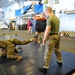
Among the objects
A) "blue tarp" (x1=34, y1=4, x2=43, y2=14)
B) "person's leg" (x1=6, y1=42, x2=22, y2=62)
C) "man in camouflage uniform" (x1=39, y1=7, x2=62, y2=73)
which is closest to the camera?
"man in camouflage uniform" (x1=39, y1=7, x2=62, y2=73)

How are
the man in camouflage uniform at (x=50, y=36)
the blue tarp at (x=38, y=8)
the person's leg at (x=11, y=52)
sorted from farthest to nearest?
the blue tarp at (x=38, y=8), the person's leg at (x=11, y=52), the man in camouflage uniform at (x=50, y=36)

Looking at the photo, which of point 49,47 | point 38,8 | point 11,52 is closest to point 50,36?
point 49,47

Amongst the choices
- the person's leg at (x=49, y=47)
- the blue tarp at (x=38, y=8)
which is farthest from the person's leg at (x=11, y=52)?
the blue tarp at (x=38, y=8)

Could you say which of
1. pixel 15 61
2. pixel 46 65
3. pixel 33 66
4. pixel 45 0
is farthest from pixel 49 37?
pixel 45 0

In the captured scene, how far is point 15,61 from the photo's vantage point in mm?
3871

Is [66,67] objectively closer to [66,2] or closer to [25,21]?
[66,2]

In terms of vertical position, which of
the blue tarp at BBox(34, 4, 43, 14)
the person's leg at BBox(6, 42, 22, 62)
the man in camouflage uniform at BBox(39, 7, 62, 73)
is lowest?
the person's leg at BBox(6, 42, 22, 62)

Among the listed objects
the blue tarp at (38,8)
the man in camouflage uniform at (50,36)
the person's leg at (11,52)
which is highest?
the blue tarp at (38,8)

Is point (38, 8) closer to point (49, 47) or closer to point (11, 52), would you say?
point (11, 52)

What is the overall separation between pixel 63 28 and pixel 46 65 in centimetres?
906

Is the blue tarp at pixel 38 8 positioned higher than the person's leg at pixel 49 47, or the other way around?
the blue tarp at pixel 38 8

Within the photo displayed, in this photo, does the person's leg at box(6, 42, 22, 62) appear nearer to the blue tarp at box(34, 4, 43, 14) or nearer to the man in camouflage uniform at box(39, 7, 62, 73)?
the man in camouflage uniform at box(39, 7, 62, 73)

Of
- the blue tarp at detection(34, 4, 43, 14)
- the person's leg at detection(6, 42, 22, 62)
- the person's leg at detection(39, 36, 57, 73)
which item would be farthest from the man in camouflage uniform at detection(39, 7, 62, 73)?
the blue tarp at detection(34, 4, 43, 14)

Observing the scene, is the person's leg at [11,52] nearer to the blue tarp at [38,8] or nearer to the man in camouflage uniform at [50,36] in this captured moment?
Result: the man in camouflage uniform at [50,36]
